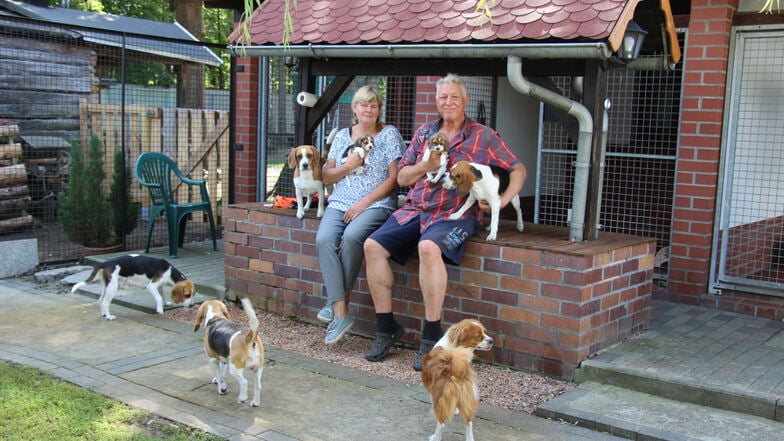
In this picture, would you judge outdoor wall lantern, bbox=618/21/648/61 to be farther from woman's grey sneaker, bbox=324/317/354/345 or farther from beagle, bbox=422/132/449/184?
woman's grey sneaker, bbox=324/317/354/345

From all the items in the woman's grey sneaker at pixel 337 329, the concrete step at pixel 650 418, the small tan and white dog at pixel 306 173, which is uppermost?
the small tan and white dog at pixel 306 173

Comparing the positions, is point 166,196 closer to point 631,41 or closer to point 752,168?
point 631,41

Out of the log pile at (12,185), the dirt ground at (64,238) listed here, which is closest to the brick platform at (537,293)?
the dirt ground at (64,238)

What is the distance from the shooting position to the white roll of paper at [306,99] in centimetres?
583

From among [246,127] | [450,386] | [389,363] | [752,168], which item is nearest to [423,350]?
[389,363]

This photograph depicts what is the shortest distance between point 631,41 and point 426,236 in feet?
5.78

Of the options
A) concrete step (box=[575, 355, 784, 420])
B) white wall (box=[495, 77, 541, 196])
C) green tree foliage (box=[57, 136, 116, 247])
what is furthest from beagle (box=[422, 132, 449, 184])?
green tree foliage (box=[57, 136, 116, 247])

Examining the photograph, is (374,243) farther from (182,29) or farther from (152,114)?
(182,29)

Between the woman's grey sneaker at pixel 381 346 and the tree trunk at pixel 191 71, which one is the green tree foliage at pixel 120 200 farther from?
the tree trunk at pixel 191 71

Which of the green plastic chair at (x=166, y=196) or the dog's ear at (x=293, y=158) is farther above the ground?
the dog's ear at (x=293, y=158)

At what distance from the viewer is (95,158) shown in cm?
809

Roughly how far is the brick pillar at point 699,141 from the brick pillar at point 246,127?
193 inches

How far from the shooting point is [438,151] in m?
4.64

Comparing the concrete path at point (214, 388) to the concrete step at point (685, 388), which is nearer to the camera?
the concrete path at point (214, 388)
